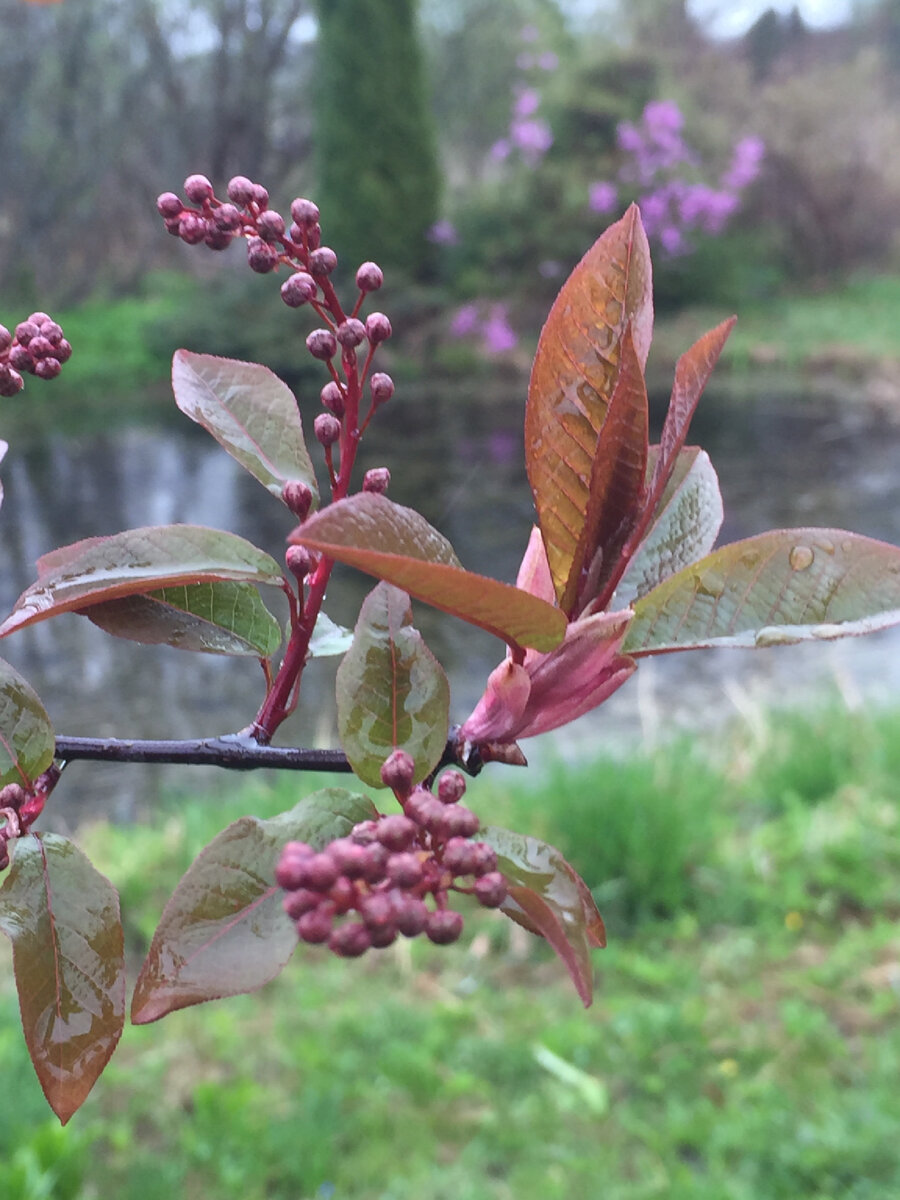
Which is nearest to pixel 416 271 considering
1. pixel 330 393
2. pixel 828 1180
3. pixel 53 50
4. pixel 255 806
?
pixel 53 50

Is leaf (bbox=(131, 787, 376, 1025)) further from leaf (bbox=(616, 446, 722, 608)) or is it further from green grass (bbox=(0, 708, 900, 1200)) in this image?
green grass (bbox=(0, 708, 900, 1200))

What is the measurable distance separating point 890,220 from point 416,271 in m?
5.39

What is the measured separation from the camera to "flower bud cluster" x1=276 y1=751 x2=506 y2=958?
0.80ft

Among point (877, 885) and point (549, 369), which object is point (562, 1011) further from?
point (549, 369)

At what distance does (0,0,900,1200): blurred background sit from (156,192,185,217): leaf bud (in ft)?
0.49

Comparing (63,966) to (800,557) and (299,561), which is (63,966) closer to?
(299,561)

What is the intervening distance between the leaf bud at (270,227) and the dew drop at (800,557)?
225 mm

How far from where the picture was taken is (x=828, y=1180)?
1790 millimetres

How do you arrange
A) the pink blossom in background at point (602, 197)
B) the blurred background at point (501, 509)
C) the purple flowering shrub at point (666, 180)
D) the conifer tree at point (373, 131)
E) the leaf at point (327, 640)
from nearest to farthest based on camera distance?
the leaf at point (327, 640) → the blurred background at point (501, 509) → the purple flowering shrub at point (666, 180) → the pink blossom in background at point (602, 197) → the conifer tree at point (373, 131)

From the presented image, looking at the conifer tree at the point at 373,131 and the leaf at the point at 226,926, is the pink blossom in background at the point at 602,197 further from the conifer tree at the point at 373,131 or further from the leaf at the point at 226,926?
the leaf at the point at 226,926

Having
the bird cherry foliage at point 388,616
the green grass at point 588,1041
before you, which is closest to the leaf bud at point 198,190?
the bird cherry foliage at point 388,616

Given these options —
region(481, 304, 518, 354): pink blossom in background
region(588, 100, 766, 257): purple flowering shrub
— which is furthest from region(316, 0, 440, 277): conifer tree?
region(588, 100, 766, 257): purple flowering shrub

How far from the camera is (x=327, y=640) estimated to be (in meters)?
0.48

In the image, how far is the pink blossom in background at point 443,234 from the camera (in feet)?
30.0
